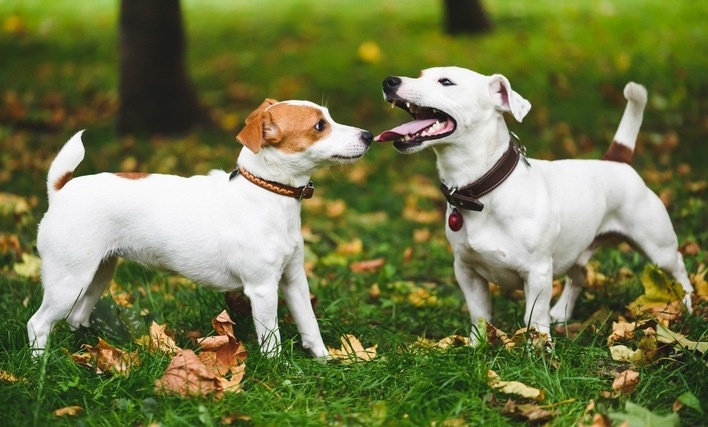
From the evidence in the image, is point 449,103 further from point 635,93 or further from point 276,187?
point 635,93

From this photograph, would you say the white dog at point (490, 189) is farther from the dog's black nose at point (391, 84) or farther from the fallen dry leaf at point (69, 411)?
the fallen dry leaf at point (69, 411)

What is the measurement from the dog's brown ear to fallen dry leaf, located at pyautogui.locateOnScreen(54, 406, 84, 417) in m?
1.37

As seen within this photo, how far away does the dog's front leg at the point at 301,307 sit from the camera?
4172mm

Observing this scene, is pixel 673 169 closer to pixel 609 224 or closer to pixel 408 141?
pixel 609 224

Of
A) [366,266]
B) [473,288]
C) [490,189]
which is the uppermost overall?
[490,189]

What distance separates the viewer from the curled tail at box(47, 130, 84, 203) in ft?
13.0

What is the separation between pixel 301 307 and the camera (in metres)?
4.20

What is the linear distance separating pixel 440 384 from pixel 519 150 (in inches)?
55.2

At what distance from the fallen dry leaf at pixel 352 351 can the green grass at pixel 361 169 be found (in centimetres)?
8

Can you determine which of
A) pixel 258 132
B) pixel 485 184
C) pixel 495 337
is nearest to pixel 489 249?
pixel 485 184

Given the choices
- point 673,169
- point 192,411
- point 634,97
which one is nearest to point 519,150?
point 634,97

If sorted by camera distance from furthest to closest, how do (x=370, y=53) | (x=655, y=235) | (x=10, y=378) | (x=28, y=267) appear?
(x=370, y=53), (x=28, y=267), (x=655, y=235), (x=10, y=378)

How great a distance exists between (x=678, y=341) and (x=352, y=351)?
4.92 feet

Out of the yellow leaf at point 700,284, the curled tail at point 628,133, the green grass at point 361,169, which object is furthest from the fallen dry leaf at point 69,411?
the yellow leaf at point 700,284
